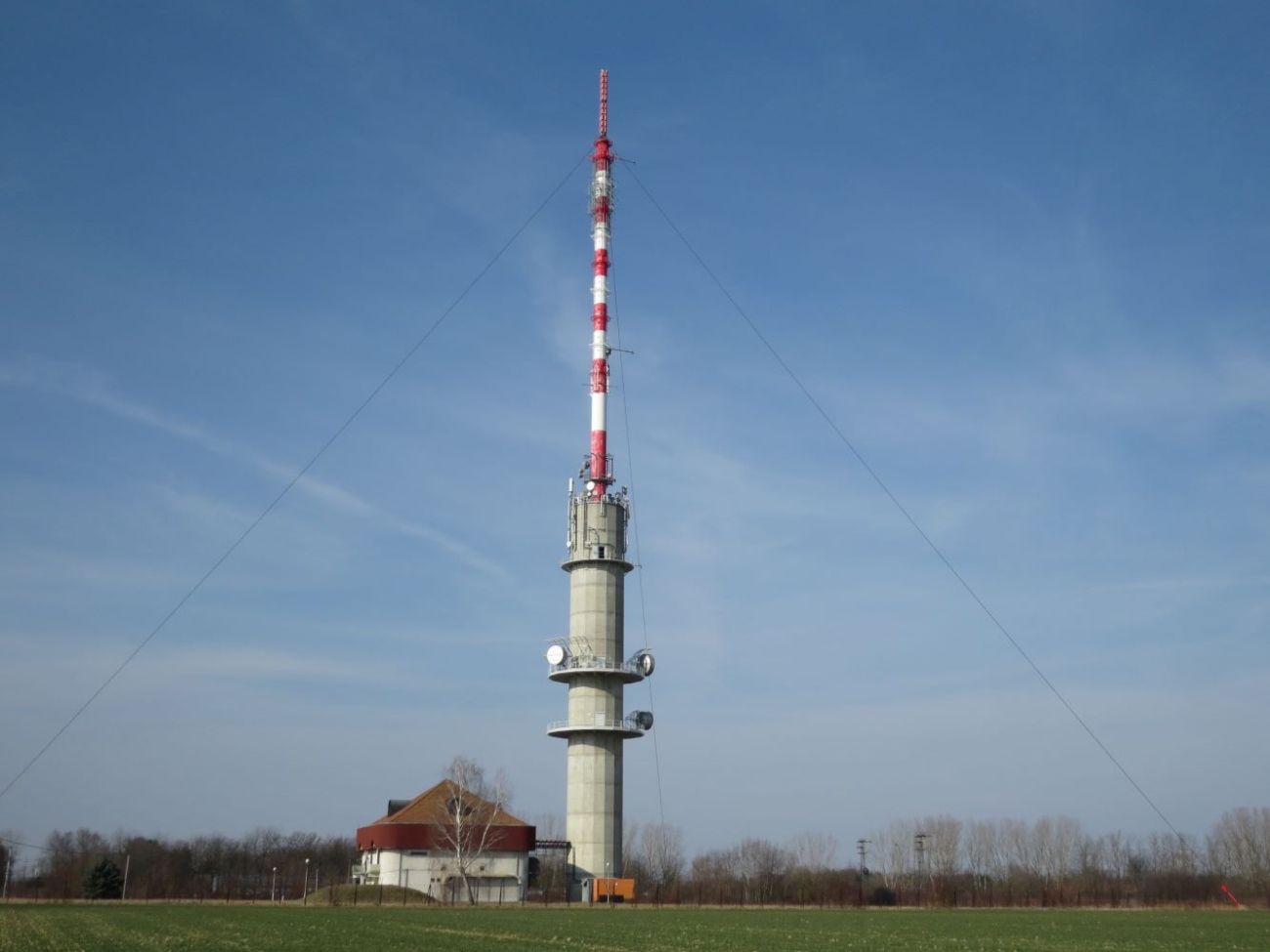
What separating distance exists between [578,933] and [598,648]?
4078 centimetres

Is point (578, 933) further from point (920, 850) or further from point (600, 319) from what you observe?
point (920, 850)

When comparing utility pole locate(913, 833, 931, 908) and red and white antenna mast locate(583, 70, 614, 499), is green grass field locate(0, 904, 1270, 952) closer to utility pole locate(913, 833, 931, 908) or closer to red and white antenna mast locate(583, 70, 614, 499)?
red and white antenna mast locate(583, 70, 614, 499)

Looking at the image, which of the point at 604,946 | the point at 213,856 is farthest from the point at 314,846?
the point at 604,946

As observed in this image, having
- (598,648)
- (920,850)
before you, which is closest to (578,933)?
(598,648)

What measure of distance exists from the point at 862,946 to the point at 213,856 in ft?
425

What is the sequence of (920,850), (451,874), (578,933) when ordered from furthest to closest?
(920,850), (451,874), (578,933)

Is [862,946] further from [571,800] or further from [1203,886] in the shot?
[1203,886]

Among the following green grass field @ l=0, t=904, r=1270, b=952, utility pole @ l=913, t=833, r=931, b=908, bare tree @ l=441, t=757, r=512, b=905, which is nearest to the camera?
green grass field @ l=0, t=904, r=1270, b=952

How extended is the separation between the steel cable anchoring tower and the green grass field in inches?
979

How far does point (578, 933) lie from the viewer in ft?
116

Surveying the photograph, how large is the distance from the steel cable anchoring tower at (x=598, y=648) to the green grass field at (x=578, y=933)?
81.5ft

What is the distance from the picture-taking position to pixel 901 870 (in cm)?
12569

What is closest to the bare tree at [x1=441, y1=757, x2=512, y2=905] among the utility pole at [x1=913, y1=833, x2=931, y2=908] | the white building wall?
the white building wall

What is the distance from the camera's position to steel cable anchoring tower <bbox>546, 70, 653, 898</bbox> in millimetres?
75062
